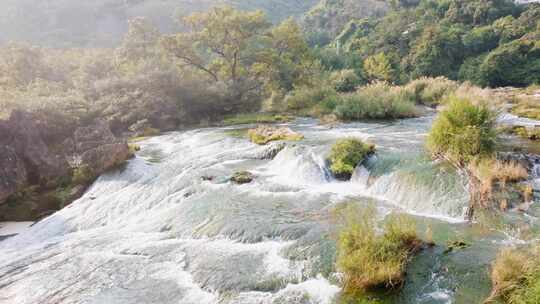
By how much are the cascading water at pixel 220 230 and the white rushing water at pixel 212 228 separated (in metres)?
0.04

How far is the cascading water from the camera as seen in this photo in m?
7.54

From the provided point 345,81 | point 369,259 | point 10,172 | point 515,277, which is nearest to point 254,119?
point 10,172

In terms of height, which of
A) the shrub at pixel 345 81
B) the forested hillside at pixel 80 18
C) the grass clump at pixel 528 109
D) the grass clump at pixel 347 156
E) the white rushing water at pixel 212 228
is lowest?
the white rushing water at pixel 212 228

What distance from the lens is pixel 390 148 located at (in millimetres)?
14633

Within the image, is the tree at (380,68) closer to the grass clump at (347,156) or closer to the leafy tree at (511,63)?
the leafy tree at (511,63)

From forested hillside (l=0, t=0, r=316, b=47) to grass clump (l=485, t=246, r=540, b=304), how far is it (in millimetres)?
85249

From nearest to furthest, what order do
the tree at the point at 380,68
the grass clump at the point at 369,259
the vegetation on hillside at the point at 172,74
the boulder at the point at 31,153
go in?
the grass clump at the point at 369,259, the boulder at the point at 31,153, the vegetation on hillside at the point at 172,74, the tree at the point at 380,68

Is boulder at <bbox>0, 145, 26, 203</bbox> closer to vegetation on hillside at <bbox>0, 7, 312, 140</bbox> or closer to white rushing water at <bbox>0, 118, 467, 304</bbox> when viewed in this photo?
white rushing water at <bbox>0, 118, 467, 304</bbox>

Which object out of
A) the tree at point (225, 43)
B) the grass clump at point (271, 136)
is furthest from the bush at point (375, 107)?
the tree at point (225, 43)

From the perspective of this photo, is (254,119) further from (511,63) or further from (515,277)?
(511,63)

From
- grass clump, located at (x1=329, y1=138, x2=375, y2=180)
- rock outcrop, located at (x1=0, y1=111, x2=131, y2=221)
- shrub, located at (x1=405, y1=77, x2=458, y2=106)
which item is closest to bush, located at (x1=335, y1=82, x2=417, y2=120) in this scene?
shrub, located at (x1=405, y1=77, x2=458, y2=106)

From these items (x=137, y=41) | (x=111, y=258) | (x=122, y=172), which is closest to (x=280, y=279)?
(x=111, y=258)

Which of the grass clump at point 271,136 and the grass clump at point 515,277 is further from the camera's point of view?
the grass clump at point 271,136

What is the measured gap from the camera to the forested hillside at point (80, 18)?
96.7m
